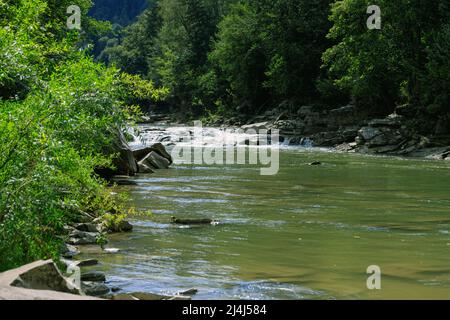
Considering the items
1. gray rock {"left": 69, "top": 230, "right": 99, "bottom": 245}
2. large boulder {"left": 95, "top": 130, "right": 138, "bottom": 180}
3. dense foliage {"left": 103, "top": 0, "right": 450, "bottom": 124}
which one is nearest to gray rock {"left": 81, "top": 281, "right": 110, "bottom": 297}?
gray rock {"left": 69, "top": 230, "right": 99, "bottom": 245}

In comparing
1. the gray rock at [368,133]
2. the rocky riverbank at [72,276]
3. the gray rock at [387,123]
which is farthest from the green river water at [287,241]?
the gray rock at [387,123]

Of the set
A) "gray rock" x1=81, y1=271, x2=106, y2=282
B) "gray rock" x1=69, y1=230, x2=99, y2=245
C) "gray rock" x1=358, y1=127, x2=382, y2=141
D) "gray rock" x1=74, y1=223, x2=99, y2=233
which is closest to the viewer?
"gray rock" x1=81, y1=271, x2=106, y2=282

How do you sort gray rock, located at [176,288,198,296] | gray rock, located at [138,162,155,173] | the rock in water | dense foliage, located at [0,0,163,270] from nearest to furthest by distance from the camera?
1. dense foliage, located at [0,0,163,270]
2. gray rock, located at [176,288,198,296]
3. the rock in water
4. gray rock, located at [138,162,155,173]

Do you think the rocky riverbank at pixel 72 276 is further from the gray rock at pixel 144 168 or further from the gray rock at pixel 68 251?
the gray rock at pixel 144 168

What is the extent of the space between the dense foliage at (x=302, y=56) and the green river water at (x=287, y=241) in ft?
63.5

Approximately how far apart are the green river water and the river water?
1 cm

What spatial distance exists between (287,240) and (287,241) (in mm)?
Result: 79

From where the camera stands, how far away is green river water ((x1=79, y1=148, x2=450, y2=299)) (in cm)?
758

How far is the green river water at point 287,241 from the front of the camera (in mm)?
7578

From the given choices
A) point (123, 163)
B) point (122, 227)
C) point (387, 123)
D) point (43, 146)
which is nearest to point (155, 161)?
point (123, 163)

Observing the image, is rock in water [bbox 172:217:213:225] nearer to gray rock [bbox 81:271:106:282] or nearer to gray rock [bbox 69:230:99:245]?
gray rock [bbox 69:230:99:245]

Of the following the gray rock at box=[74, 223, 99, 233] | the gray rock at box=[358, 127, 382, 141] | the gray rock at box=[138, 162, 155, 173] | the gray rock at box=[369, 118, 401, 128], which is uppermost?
the gray rock at box=[369, 118, 401, 128]

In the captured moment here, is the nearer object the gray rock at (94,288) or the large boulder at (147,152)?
the gray rock at (94,288)

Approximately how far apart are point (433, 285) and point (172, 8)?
7813 cm
